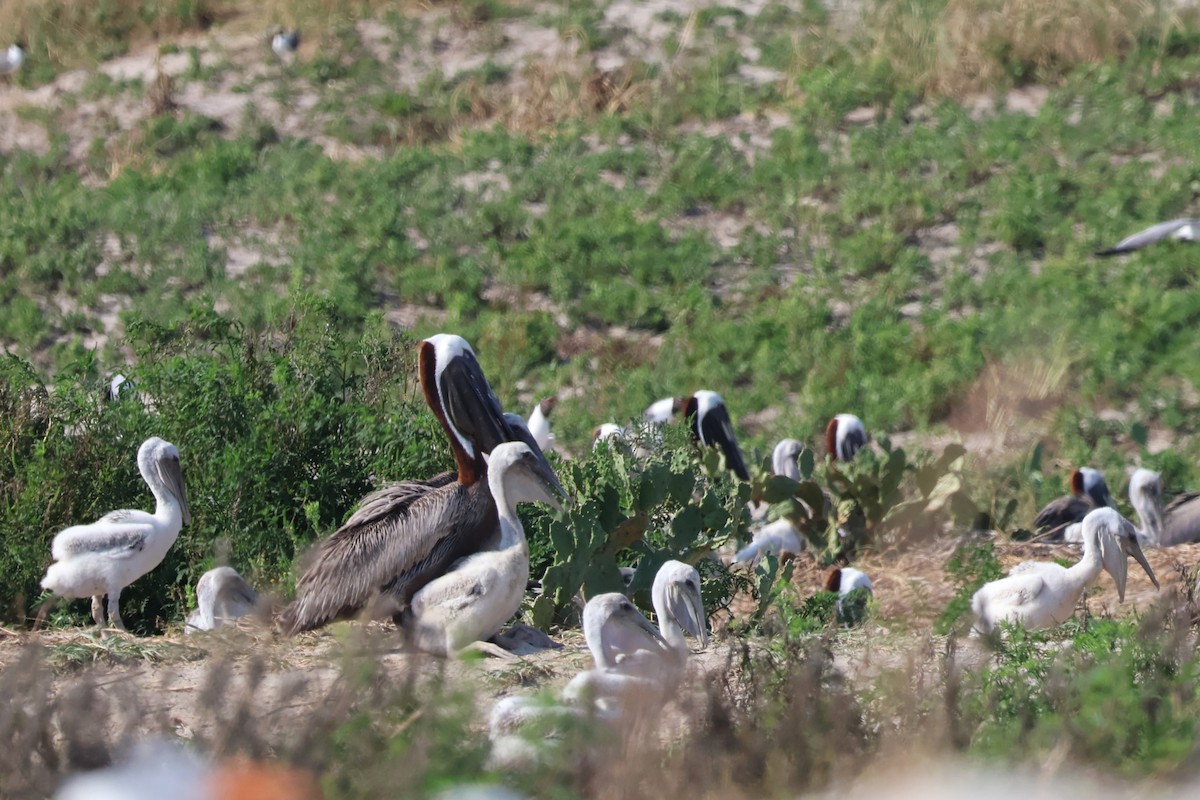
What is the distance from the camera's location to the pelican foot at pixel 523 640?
20.8 ft

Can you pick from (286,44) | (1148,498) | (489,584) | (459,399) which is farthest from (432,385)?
(286,44)

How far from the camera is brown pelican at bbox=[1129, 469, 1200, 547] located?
9.54m

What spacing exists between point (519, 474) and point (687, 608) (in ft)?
2.62

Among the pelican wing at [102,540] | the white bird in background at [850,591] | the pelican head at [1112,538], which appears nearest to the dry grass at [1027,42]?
the white bird in background at [850,591]

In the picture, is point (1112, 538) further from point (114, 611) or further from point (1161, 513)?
point (114, 611)

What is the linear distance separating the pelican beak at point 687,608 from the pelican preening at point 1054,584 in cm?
124

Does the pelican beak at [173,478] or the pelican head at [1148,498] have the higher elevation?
the pelican beak at [173,478]

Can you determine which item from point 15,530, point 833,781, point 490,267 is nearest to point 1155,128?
point 490,267

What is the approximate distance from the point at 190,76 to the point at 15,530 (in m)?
11.3

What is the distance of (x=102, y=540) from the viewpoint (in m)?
6.71

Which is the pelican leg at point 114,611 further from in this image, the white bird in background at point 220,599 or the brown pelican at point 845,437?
the brown pelican at point 845,437

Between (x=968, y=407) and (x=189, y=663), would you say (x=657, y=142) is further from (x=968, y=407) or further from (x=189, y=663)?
(x=189, y=663)

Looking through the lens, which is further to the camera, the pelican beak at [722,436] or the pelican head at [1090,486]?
the pelican beak at [722,436]

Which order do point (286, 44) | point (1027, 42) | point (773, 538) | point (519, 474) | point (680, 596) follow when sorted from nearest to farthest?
point (680, 596) → point (519, 474) → point (773, 538) → point (1027, 42) → point (286, 44)
